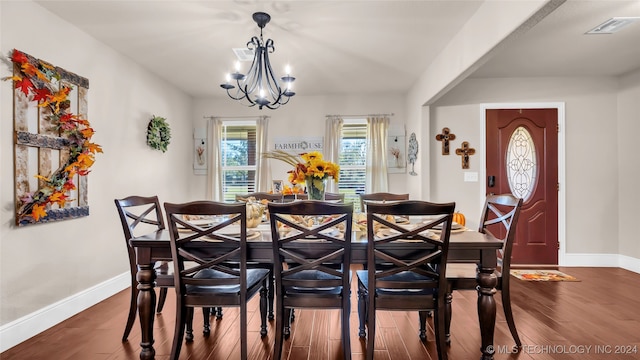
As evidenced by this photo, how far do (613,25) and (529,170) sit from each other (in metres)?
1.92

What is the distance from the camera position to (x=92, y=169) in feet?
9.64

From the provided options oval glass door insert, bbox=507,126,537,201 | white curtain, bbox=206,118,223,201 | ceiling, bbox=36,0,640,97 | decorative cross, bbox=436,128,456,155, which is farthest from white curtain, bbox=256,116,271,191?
oval glass door insert, bbox=507,126,537,201

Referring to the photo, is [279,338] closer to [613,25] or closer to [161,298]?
[161,298]

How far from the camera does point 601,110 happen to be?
407cm

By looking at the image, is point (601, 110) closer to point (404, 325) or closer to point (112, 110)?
point (404, 325)

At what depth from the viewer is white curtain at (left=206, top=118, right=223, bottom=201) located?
4.87 metres

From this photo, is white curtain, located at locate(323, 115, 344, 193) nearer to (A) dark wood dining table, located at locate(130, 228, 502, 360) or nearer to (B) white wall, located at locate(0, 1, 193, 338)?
(B) white wall, located at locate(0, 1, 193, 338)

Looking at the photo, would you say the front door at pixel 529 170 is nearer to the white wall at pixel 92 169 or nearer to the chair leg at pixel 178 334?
the chair leg at pixel 178 334

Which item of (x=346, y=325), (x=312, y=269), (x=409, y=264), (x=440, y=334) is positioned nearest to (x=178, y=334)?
(x=312, y=269)

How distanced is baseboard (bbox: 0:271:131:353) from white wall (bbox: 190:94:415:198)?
2.61 metres

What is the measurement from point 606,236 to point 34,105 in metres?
6.34

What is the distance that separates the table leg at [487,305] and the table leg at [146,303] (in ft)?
6.51

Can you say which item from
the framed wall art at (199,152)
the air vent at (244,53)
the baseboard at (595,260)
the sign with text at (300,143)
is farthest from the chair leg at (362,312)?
the framed wall art at (199,152)

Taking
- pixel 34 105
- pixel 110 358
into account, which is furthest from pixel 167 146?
pixel 110 358
